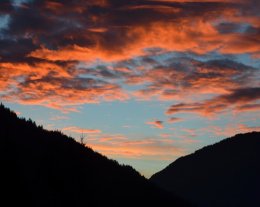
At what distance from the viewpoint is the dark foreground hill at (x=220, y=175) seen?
125m

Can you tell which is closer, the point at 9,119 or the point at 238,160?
the point at 9,119

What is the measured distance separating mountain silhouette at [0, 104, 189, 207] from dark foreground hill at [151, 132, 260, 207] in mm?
80743

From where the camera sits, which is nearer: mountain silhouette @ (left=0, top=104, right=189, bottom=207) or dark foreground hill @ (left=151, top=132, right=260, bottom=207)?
mountain silhouette @ (left=0, top=104, right=189, bottom=207)

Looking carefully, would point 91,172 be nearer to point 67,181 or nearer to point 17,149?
point 67,181

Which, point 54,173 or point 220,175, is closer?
point 54,173

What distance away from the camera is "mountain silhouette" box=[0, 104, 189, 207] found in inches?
837

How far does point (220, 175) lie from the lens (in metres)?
144

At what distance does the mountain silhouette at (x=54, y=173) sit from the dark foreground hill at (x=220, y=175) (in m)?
80.7

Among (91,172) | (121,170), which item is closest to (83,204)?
(91,172)

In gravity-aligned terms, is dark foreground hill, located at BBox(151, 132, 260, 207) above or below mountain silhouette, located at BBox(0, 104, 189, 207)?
above

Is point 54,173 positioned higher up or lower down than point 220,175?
lower down

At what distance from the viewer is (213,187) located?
445ft

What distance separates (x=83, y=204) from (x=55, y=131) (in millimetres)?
10048

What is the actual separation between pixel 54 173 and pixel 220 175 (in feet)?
405
